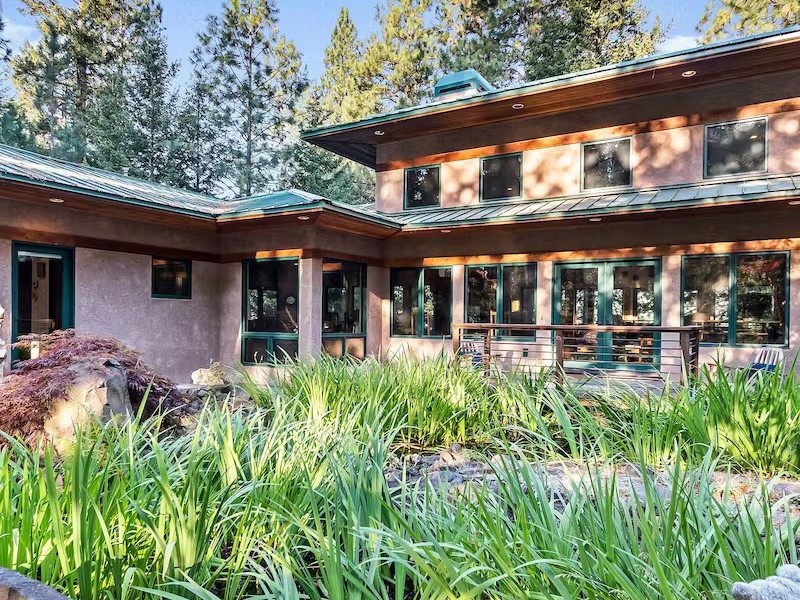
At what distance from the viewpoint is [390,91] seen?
80.0ft

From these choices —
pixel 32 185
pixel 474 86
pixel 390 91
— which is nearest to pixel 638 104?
pixel 474 86

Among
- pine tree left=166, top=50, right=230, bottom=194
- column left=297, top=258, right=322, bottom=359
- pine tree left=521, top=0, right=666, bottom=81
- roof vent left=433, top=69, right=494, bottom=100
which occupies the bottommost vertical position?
column left=297, top=258, right=322, bottom=359

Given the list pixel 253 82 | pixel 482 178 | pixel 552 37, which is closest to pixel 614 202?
pixel 482 178

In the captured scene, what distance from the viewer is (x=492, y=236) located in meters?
9.83

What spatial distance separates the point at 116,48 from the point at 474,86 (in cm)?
1937

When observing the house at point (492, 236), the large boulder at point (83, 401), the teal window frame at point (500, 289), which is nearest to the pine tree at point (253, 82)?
the house at point (492, 236)

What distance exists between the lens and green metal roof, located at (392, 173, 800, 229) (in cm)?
739

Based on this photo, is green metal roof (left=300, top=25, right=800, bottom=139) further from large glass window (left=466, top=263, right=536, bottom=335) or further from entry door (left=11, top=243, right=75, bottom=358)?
entry door (left=11, top=243, right=75, bottom=358)

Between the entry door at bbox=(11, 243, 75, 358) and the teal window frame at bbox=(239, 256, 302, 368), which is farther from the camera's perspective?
the teal window frame at bbox=(239, 256, 302, 368)

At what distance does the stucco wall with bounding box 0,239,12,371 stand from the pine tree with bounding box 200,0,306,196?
17643 millimetres

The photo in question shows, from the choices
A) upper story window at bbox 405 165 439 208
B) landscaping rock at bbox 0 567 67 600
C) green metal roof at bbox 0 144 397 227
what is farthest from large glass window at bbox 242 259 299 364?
landscaping rock at bbox 0 567 67 600

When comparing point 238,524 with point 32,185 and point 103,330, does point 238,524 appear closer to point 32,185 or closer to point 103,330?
point 32,185

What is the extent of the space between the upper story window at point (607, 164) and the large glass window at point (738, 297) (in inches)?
75.2

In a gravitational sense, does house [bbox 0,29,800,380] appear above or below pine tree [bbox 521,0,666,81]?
below
